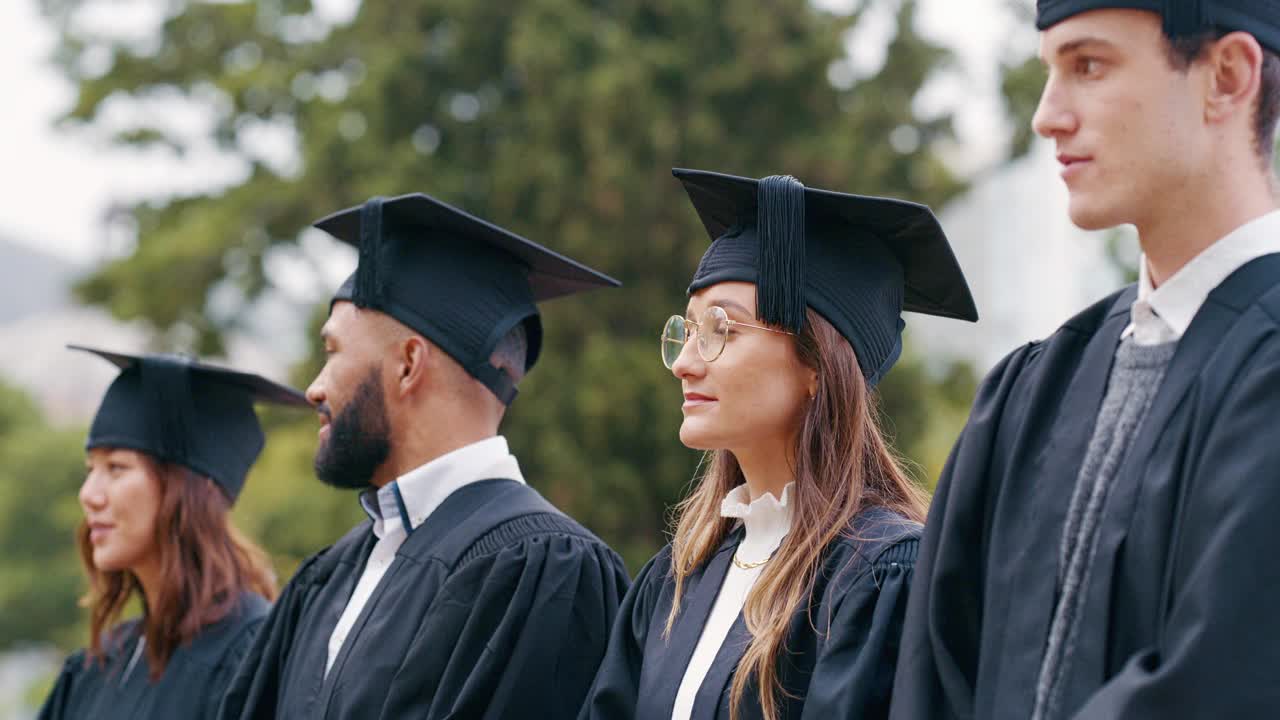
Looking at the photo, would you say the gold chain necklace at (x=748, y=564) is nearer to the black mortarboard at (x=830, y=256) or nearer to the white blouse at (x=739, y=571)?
the white blouse at (x=739, y=571)

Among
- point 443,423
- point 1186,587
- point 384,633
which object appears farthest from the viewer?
point 443,423

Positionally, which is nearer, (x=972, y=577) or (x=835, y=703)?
(x=972, y=577)

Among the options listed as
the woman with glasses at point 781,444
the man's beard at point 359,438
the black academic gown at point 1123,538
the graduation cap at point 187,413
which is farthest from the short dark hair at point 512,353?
the black academic gown at point 1123,538

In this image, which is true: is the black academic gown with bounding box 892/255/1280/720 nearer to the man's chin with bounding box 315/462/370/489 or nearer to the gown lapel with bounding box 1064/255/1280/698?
the gown lapel with bounding box 1064/255/1280/698

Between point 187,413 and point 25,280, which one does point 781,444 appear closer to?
point 187,413

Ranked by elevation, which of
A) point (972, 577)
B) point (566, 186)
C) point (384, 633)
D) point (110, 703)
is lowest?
point (110, 703)

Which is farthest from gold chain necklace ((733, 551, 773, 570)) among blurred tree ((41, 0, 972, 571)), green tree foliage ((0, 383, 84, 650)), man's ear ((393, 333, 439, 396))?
green tree foliage ((0, 383, 84, 650))

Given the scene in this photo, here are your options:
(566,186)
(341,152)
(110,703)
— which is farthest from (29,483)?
(110,703)

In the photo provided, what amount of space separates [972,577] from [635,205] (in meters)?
9.22

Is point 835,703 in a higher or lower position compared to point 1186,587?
A: lower

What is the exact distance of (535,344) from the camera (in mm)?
4367

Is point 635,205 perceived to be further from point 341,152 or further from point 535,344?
point 535,344

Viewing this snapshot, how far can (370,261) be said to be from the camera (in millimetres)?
4078

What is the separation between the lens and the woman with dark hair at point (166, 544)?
4.86 meters
